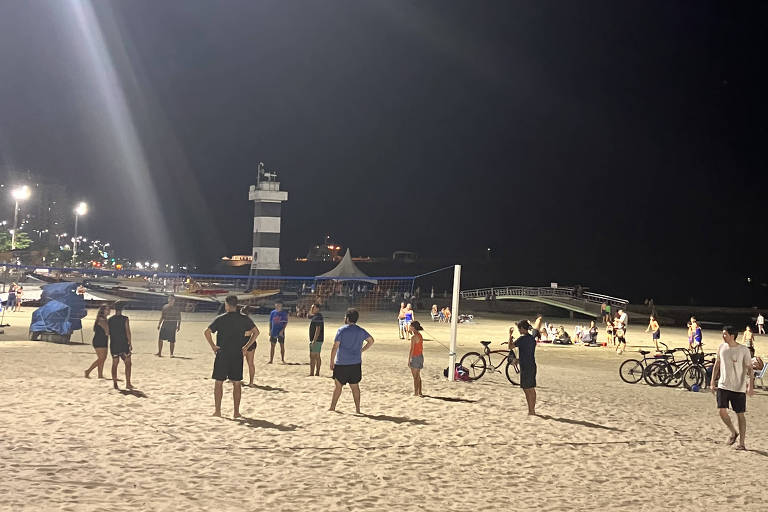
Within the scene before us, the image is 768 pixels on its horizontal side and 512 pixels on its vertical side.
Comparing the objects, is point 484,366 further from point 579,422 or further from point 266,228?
point 266,228

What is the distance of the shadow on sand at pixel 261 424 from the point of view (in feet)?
26.6

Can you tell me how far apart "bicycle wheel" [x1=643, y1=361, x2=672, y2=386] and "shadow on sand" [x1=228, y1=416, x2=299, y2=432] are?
830 cm

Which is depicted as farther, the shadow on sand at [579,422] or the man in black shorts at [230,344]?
the shadow on sand at [579,422]

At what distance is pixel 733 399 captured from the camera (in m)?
7.59

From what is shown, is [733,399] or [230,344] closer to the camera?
[733,399]

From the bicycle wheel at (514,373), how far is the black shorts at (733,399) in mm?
4943

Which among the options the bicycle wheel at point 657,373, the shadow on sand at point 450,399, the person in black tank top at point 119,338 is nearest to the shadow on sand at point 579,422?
the shadow on sand at point 450,399

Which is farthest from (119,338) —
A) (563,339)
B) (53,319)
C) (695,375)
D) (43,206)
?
(43,206)

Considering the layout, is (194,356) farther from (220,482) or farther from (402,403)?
(220,482)

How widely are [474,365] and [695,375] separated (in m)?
4.47

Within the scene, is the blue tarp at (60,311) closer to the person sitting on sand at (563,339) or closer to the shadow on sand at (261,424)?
the shadow on sand at (261,424)

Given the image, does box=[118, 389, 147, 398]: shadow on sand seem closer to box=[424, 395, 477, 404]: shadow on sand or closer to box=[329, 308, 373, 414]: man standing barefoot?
box=[329, 308, 373, 414]: man standing barefoot

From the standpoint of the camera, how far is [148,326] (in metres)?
24.2


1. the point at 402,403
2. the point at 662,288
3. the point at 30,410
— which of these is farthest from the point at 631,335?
the point at 662,288
